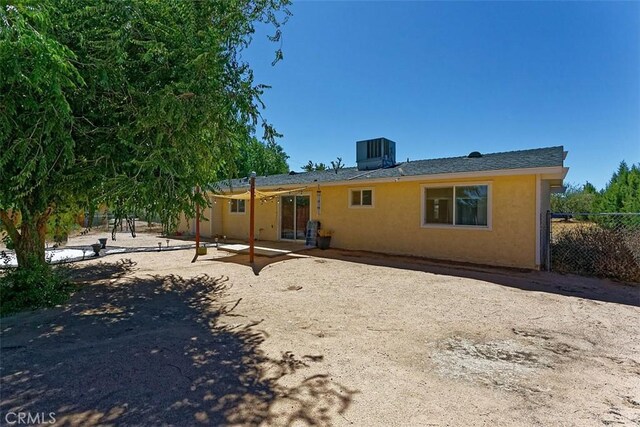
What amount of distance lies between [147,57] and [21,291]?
4343 mm

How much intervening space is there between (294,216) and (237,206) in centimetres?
410

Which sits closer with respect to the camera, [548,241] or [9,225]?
[9,225]

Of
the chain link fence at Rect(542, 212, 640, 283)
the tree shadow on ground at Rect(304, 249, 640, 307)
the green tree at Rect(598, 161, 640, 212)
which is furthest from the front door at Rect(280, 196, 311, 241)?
the green tree at Rect(598, 161, 640, 212)

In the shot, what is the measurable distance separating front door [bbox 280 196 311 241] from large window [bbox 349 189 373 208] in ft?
7.28

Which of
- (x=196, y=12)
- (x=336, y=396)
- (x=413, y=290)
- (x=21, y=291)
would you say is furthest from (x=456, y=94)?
(x=21, y=291)

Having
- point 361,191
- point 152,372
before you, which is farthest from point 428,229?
point 152,372

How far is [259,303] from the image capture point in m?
5.48

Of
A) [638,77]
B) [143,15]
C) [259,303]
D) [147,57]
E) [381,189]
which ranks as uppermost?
[638,77]

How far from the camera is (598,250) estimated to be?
745 cm

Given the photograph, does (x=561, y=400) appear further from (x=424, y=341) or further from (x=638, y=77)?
(x=638, y=77)

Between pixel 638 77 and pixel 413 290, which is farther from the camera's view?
pixel 638 77

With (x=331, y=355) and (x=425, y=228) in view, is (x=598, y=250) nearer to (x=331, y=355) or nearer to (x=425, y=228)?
(x=425, y=228)
